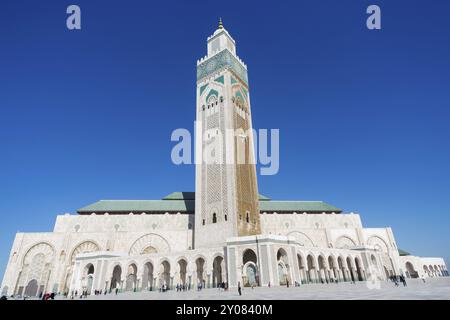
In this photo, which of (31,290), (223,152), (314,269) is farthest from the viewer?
(31,290)

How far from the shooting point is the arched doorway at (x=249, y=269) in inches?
945

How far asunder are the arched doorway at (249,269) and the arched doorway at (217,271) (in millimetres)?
2429

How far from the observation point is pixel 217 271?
27.2 metres

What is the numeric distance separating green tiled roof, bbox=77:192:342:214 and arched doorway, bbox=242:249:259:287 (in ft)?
53.7

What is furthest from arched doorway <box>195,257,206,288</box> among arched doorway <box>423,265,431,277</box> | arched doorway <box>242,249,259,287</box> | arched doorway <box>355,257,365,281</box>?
arched doorway <box>423,265,431,277</box>

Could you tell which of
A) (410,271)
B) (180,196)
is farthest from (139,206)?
(410,271)

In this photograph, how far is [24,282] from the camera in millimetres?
33125

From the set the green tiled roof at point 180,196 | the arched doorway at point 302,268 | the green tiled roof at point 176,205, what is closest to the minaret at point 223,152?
the arched doorway at point 302,268

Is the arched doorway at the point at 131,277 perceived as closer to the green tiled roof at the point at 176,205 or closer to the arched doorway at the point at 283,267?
the green tiled roof at the point at 176,205

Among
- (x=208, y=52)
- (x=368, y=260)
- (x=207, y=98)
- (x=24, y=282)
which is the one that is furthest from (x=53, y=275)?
(x=368, y=260)

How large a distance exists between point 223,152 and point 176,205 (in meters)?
13.9

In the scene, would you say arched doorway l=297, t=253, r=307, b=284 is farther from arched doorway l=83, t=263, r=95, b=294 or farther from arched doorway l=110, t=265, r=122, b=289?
arched doorway l=83, t=263, r=95, b=294

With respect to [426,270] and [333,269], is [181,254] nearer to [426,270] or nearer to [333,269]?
[333,269]
